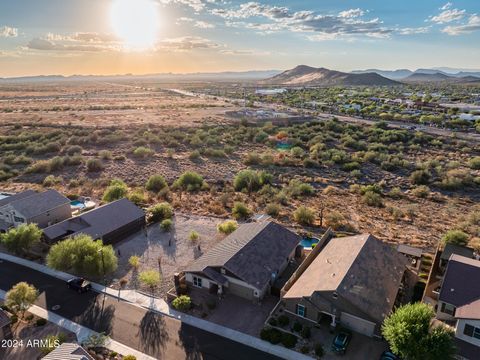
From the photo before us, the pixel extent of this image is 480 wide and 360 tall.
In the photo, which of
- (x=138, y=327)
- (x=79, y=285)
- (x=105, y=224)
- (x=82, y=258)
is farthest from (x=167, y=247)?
(x=138, y=327)

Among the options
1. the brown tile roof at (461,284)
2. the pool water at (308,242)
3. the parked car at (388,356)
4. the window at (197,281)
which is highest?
the brown tile roof at (461,284)

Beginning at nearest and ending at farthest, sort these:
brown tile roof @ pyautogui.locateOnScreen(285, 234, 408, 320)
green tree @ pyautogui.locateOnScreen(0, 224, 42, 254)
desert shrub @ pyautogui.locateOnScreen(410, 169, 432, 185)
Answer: brown tile roof @ pyautogui.locateOnScreen(285, 234, 408, 320)
green tree @ pyautogui.locateOnScreen(0, 224, 42, 254)
desert shrub @ pyautogui.locateOnScreen(410, 169, 432, 185)

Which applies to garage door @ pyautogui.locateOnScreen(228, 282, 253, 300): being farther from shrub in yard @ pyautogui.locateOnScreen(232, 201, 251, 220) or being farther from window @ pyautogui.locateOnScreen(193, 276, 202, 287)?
shrub in yard @ pyautogui.locateOnScreen(232, 201, 251, 220)

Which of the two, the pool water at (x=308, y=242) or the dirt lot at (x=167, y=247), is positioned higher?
the pool water at (x=308, y=242)

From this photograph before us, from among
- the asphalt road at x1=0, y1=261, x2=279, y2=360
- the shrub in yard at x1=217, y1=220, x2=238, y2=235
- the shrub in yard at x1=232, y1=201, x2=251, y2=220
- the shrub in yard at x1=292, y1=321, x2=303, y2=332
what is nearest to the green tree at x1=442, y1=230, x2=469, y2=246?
the shrub in yard at x1=292, y1=321, x2=303, y2=332

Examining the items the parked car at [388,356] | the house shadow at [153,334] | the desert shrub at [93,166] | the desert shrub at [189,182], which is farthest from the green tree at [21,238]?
the parked car at [388,356]

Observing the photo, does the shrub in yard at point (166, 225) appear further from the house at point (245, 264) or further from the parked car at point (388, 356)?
the parked car at point (388, 356)
